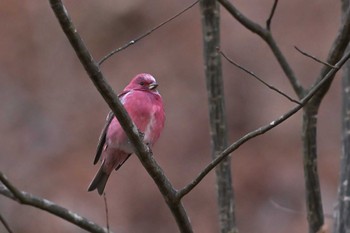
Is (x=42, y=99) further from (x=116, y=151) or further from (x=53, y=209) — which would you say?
(x=53, y=209)

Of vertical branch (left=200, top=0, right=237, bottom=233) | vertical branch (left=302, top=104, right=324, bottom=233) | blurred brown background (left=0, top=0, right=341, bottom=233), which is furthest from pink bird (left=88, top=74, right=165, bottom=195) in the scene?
blurred brown background (left=0, top=0, right=341, bottom=233)

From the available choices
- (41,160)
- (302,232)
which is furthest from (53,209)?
(41,160)

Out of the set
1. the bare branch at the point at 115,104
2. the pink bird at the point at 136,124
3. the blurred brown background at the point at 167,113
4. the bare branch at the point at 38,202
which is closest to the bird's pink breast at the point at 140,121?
the pink bird at the point at 136,124

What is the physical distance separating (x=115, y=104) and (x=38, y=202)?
1.80 ft

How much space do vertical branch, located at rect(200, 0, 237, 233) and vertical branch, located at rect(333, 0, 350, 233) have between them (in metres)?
0.64

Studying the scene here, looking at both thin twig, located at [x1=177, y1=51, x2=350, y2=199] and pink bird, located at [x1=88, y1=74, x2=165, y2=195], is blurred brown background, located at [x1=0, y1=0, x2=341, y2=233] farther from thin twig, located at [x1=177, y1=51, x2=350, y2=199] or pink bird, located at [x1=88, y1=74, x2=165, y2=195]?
thin twig, located at [x1=177, y1=51, x2=350, y2=199]

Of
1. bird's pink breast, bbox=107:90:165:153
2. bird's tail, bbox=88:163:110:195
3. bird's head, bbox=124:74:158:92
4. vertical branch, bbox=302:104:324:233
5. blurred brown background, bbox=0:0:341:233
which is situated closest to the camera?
vertical branch, bbox=302:104:324:233

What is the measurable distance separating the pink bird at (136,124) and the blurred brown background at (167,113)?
19.3 ft

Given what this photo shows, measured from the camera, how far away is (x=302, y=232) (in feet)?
39.2

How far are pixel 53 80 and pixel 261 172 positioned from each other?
422cm

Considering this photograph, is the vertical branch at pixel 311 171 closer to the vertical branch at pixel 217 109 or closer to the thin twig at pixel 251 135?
the vertical branch at pixel 217 109

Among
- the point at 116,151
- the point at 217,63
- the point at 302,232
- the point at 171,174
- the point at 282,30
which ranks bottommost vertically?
the point at 302,232

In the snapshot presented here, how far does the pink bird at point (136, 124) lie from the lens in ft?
18.6

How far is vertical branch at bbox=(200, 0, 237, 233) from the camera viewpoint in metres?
4.99
